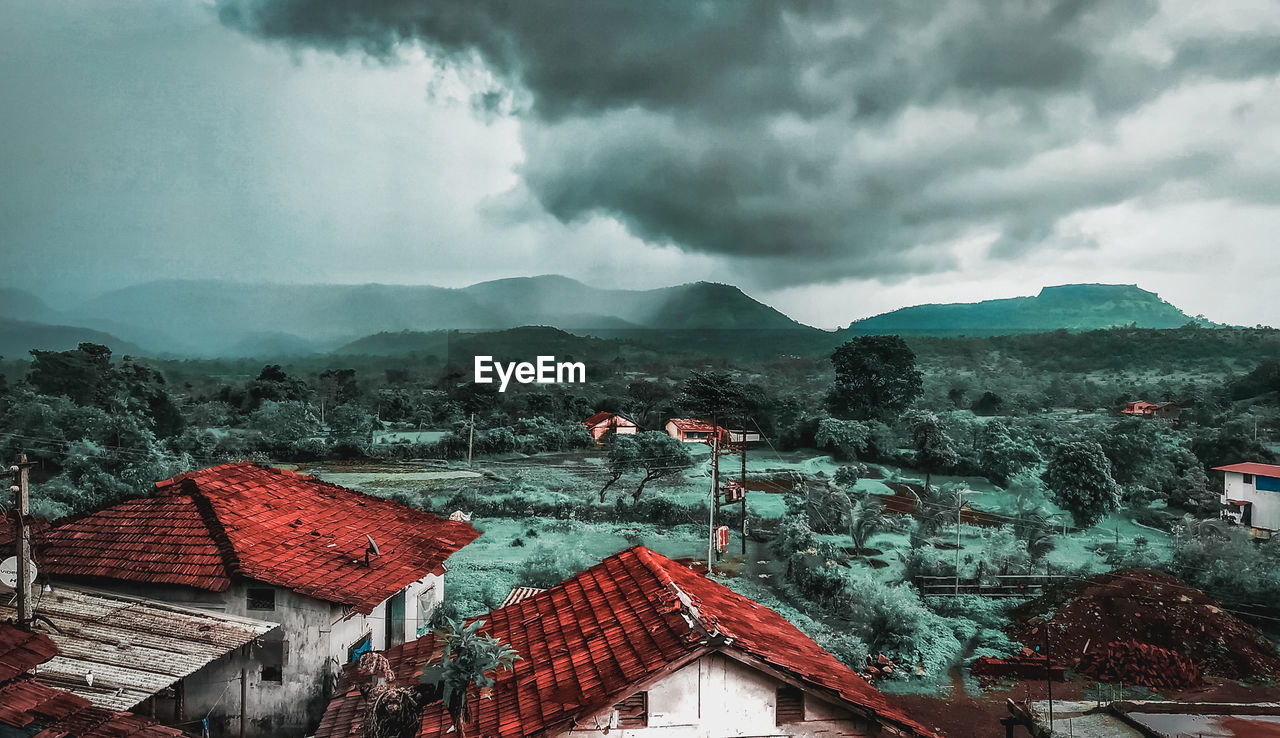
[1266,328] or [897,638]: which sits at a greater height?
[1266,328]

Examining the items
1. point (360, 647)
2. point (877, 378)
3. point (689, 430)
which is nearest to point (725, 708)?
point (360, 647)

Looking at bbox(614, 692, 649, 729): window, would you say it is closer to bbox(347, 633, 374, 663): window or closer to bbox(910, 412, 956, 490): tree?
bbox(347, 633, 374, 663): window

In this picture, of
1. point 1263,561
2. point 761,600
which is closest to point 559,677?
point 761,600

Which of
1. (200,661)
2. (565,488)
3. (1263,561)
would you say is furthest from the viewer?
(565,488)

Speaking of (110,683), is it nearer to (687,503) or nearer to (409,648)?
(409,648)

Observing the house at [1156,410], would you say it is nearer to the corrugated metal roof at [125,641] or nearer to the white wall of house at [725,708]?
the white wall of house at [725,708]

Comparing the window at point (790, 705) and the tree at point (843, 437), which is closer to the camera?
the window at point (790, 705)

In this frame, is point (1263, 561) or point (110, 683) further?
point (1263, 561)

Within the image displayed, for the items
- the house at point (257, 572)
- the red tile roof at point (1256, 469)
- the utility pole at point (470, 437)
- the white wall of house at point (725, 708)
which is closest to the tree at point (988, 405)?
the red tile roof at point (1256, 469)
